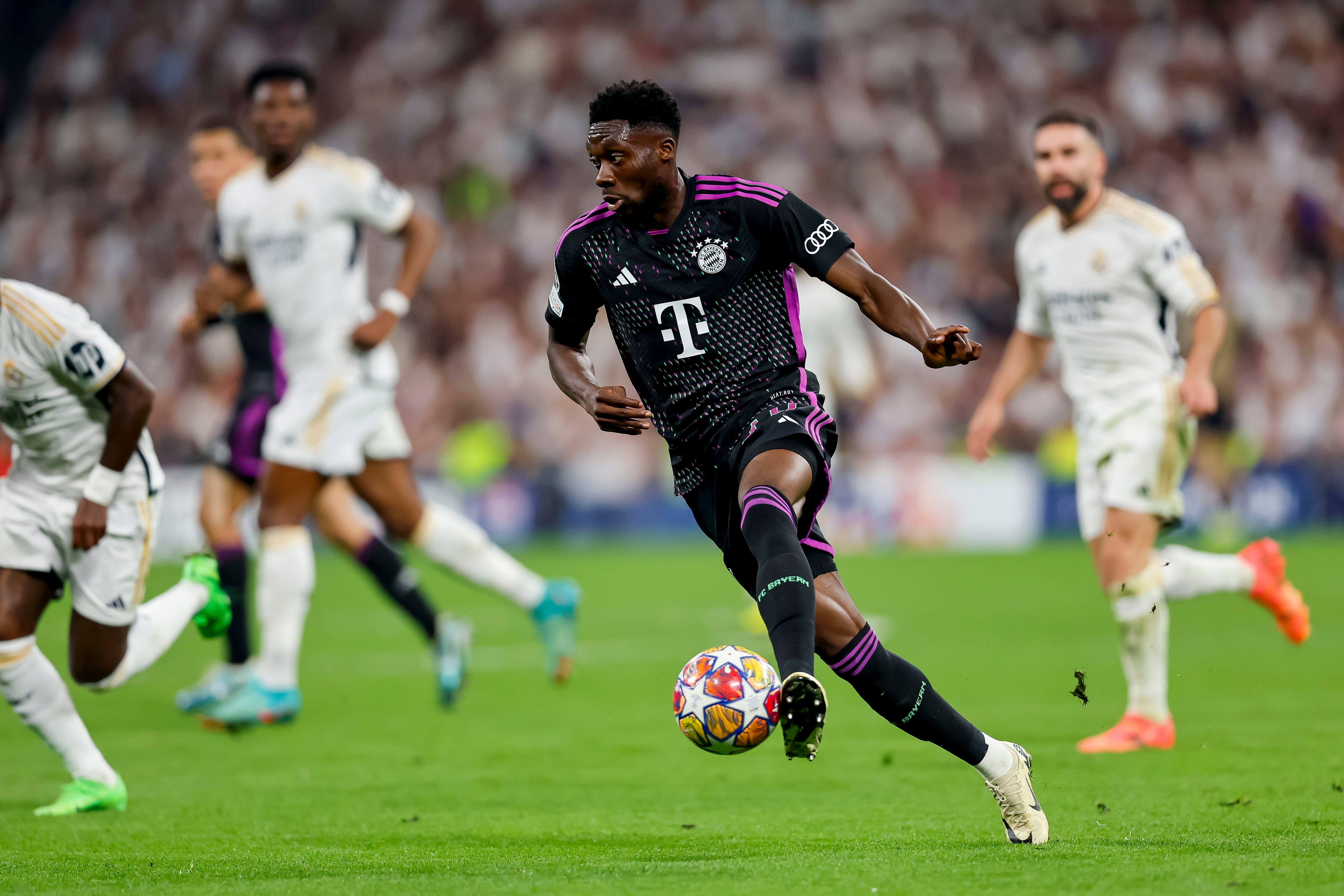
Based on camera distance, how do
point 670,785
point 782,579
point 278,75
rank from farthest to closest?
point 278,75, point 670,785, point 782,579

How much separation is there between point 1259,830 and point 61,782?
179 inches

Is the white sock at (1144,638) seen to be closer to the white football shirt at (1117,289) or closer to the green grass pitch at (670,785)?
the green grass pitch at (670,785)

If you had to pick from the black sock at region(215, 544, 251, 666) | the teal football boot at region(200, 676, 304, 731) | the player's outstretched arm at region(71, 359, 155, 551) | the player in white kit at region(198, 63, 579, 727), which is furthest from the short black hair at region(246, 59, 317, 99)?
the teal football boot at region(200, 676, 304, 731)

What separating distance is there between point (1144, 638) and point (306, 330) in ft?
14.2

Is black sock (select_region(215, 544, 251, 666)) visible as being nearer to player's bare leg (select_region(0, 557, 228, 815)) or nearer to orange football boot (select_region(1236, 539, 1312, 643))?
player's bare leg (select_region(0, 557, 228, 815))

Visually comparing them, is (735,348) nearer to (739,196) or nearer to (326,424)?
(739,196)

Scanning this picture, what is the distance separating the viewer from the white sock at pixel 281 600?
26.3 feet

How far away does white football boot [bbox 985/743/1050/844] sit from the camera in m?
4.55

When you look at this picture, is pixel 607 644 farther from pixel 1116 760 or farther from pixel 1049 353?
pixel 1049 353

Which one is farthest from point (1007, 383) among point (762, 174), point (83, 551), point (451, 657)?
point (762, 174)

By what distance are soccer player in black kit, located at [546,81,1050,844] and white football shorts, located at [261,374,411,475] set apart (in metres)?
3.35

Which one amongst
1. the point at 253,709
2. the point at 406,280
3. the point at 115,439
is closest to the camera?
the point at 115,439

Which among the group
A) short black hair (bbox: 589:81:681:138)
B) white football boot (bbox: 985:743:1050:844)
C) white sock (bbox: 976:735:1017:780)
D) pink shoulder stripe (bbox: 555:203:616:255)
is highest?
short black hair (bbox: 589:81:681:138)

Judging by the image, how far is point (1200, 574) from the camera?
7.32 metres
